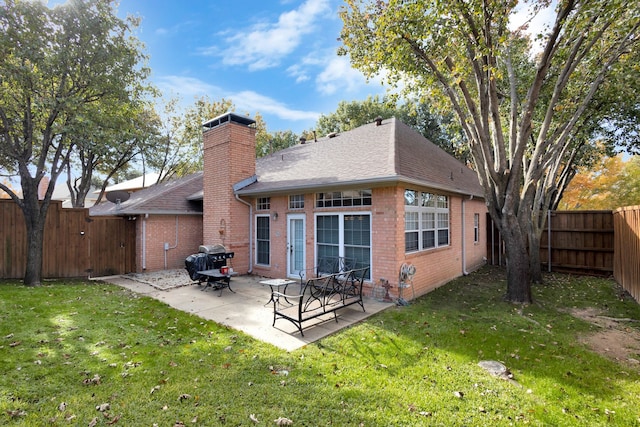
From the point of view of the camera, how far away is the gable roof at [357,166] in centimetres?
767

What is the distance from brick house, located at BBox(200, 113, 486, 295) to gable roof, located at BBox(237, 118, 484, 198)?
4 cm

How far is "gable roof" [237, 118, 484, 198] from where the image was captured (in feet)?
25.2

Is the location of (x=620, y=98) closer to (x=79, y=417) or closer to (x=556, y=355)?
(x=556, y=355)

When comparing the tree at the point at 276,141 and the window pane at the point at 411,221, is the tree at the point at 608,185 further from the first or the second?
the tree at the point at 276,141

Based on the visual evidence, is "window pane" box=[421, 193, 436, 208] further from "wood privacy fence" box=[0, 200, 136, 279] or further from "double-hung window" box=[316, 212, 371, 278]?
"wood privacy fence" box=[0, 200, 136, 279]

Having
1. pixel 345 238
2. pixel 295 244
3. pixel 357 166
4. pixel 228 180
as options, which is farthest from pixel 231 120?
pixel 345 238

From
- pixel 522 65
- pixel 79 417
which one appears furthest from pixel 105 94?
pixel 522 65

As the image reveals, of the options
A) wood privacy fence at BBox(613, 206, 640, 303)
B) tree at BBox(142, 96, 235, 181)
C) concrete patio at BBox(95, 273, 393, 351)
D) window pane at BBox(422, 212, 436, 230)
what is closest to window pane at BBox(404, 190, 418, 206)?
window pane at BBox(422, 212, 436, 230)

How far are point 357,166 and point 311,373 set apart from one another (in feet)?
19.2

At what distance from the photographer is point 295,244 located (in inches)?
379

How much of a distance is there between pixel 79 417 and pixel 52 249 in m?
9.30

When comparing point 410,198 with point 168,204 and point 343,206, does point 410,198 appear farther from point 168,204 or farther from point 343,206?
point 168,204

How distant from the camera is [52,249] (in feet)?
32.2

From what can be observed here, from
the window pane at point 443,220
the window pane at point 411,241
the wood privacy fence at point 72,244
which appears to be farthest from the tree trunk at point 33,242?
the window pane at point 443,220
